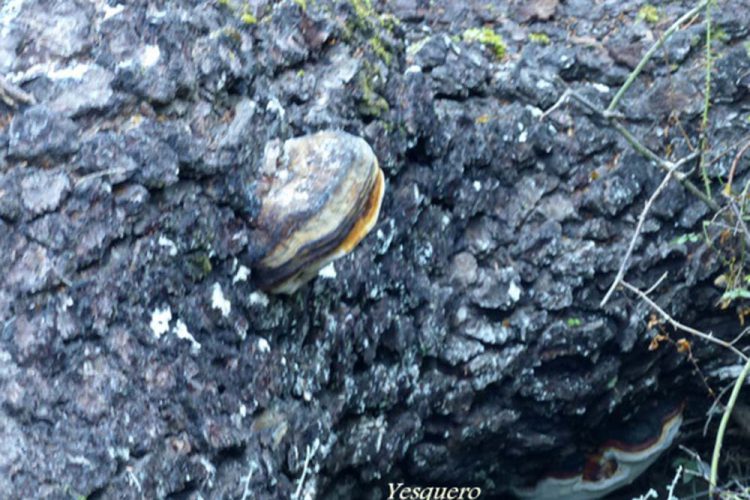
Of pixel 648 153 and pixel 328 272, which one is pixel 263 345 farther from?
pixel 648 153

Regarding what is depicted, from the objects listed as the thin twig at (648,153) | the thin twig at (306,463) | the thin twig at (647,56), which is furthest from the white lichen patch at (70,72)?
the thin twig at (647,56)

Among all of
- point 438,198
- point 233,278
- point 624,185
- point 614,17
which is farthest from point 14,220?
point 614,17

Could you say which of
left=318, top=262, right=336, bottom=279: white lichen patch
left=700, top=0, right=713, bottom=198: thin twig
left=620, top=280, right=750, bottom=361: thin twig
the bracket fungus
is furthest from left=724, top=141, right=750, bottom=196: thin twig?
left=318, top=262, right=336, bottom=279: white lichen patch

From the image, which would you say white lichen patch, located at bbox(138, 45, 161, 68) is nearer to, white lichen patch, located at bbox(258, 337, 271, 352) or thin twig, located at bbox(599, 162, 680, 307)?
white lichen patch, located at bbox(258, 337, 271, 352)

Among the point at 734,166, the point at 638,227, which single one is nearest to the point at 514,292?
the point at 638,227

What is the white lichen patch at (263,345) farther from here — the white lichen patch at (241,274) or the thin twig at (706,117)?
the thin twig at (706,117)
